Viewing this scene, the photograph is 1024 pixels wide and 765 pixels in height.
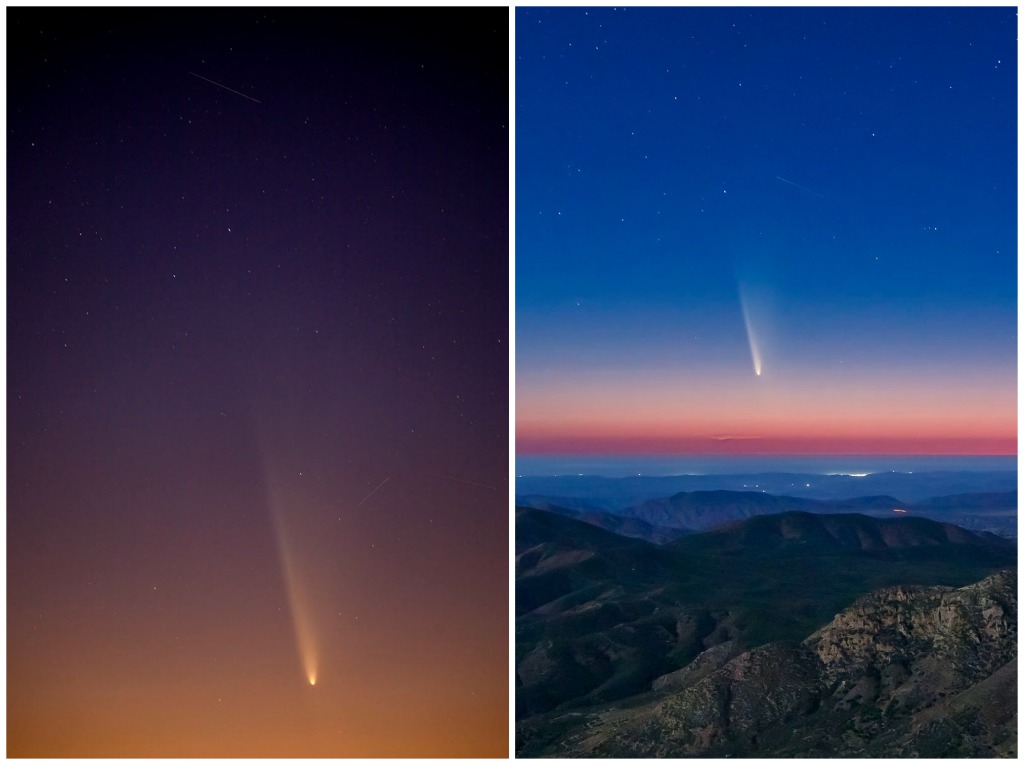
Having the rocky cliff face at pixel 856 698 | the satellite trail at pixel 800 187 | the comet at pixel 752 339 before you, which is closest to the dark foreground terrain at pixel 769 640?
the rocky cliff face at pixel 856 698

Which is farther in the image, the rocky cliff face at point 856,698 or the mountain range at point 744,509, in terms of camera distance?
the mountain range at point 744,509

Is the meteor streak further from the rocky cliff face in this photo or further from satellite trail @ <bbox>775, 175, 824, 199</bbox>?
satellite trail @ <bbox>775, 175, 824, 199</bbox>

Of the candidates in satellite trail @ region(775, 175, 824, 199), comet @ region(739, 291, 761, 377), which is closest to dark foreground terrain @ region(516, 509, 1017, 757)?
comet @ region(739, 291, 761, 377)

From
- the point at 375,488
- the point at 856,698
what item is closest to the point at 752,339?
the point at 856,698

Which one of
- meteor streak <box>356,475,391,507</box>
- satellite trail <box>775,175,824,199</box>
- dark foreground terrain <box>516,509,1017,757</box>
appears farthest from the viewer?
satellite trail <box>775,175,824,199</box>

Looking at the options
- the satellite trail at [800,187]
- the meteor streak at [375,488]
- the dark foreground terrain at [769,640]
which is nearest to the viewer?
the meteor streak at [375,488]

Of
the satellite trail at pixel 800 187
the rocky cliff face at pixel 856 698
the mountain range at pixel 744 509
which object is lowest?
the rocky cliff face at pixel 856 698

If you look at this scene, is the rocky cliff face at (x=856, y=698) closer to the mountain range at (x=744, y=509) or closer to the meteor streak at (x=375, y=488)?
the mountain range at (x=744, y=509)

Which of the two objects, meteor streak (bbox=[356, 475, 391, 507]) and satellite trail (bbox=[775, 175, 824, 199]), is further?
satellite trail (bbox=[775, 175, 824, 199])
